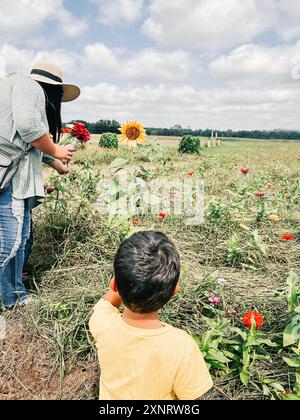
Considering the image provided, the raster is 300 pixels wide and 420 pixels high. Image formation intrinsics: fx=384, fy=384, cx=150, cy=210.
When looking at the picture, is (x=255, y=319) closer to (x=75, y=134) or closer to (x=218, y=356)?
(x=218, y=356)

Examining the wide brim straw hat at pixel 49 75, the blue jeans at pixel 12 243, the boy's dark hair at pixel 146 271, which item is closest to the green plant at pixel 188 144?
the wide brim straw hat at pixel 49 75

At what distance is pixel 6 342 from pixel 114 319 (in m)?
0.95

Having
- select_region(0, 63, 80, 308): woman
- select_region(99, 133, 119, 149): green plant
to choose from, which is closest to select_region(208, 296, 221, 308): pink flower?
select_region(0, 63, 80, 308): woman

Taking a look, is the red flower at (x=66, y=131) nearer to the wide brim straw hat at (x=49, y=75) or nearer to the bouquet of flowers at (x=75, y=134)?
the bouquet of flowers at (x=75, y=134)

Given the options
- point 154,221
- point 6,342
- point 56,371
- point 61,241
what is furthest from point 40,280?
point 154,221

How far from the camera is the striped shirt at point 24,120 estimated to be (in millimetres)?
1673

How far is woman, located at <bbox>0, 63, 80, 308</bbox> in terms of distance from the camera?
1.69 meters

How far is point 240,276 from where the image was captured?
230cm

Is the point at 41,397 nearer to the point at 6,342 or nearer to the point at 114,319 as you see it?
the point at 6,342

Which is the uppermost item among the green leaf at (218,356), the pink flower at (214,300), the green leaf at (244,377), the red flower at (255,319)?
the red flower at (255,319)

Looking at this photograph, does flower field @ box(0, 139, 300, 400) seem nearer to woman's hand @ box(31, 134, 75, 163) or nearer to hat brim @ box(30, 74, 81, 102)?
woman's hand @ box(31, 134, 75, 163)

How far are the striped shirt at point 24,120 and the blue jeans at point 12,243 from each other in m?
0.06

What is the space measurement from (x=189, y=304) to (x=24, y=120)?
1.15 meters

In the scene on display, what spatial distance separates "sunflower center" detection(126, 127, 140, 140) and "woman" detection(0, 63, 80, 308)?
0.49 m
